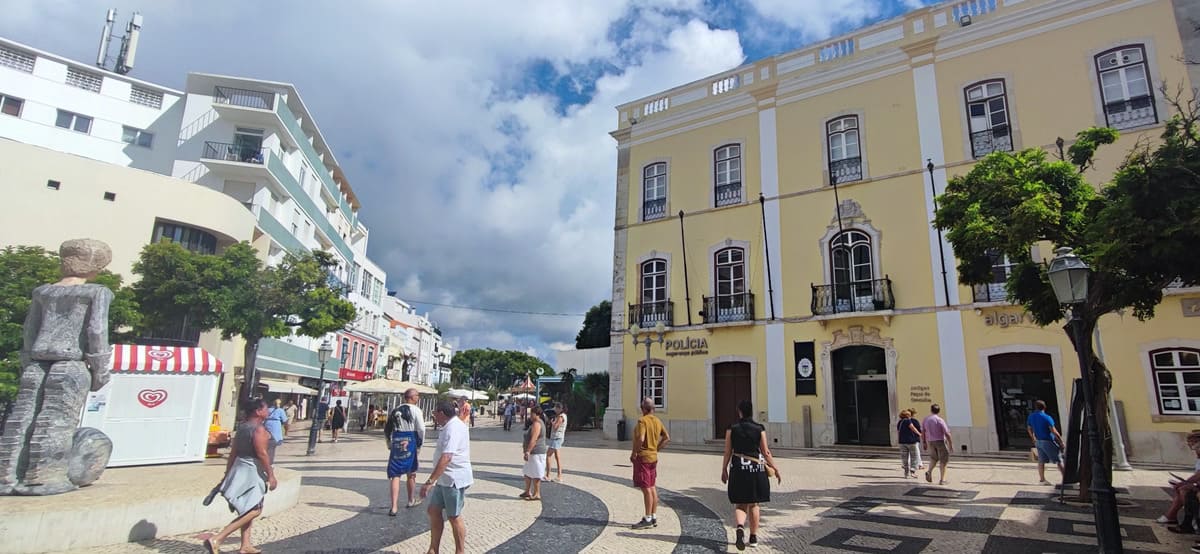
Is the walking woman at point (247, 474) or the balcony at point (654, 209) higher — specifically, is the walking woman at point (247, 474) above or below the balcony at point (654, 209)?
below

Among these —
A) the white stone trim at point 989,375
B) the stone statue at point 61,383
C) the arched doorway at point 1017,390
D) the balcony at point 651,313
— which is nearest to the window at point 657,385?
the balcony at point 651,313

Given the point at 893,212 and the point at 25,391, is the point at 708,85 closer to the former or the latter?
the point at 893,212

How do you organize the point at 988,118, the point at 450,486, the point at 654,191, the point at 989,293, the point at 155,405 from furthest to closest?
the point at 654,191
the point at 988,118
the point at 989,293
the point at 155,405
the point at 450,486

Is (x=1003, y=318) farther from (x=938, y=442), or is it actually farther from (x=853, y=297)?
(x=938, y=442)

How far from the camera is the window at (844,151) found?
18.4m

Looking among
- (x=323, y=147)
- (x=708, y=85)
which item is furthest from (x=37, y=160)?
(x=708, y=85)

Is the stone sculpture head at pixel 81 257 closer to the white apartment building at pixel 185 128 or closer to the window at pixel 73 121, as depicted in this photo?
the white apartment building at pixel 185 128

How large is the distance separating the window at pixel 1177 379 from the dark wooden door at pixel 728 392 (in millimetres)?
9611

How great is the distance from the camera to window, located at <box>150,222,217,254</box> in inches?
854

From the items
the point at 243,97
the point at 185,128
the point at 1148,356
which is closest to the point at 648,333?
the point at 1148,356

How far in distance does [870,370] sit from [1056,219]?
32.5ft

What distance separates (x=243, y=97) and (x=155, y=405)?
74.9ft

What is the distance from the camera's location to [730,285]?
65.2ft

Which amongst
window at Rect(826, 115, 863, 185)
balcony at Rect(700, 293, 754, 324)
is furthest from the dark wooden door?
window at Rect(826, 115, 863, 185)
